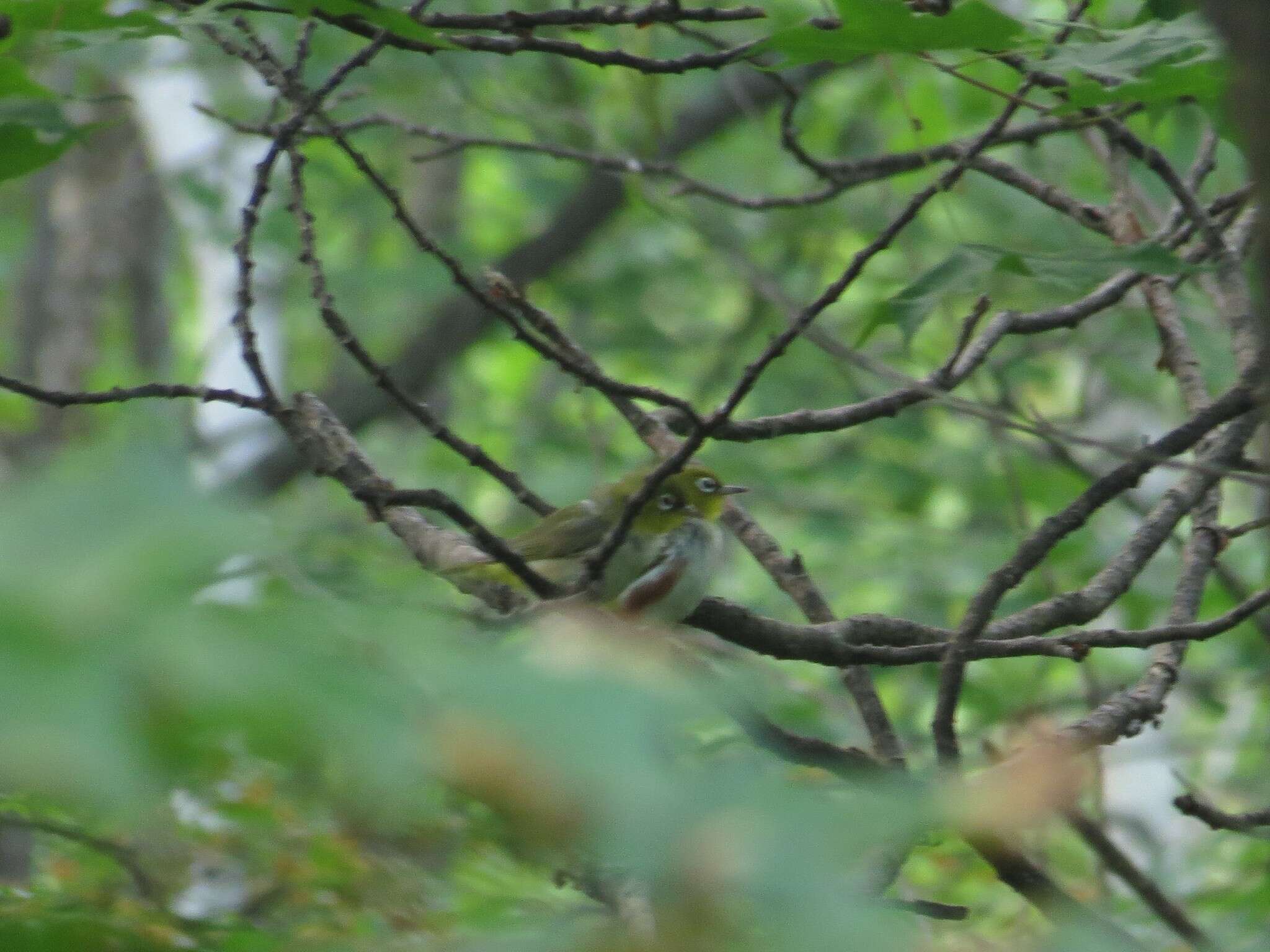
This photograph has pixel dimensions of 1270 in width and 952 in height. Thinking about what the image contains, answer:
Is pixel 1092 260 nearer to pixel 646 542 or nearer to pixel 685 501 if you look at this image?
pixel 646 542

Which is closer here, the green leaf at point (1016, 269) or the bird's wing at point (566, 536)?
the green leaf at point (1016, 269)

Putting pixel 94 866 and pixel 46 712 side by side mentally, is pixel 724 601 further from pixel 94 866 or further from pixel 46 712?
pixel 46 712

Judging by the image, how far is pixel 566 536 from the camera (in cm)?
411

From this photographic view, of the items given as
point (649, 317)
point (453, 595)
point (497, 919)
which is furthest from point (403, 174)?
point (497, 919)

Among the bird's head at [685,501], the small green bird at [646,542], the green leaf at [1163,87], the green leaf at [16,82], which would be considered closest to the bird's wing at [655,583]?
the small green bird at [646,542]

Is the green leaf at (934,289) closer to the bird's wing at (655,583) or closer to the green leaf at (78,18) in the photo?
the green leaf at (78,18)

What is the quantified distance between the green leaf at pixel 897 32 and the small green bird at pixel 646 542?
150 centimetres

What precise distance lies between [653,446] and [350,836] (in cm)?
111

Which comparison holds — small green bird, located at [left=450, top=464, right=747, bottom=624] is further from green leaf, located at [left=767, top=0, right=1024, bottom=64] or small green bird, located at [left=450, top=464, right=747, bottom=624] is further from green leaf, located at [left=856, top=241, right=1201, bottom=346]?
green leaf, located at [left=767, top=0, right=1024, bottom=64]

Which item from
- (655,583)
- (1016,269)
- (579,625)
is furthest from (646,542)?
(579,625)

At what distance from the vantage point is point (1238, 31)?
38.4 inches

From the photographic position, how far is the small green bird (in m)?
3.59

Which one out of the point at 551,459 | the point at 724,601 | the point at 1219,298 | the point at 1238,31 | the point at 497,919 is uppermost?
the point at 551,459

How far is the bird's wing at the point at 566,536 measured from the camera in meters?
4.08
